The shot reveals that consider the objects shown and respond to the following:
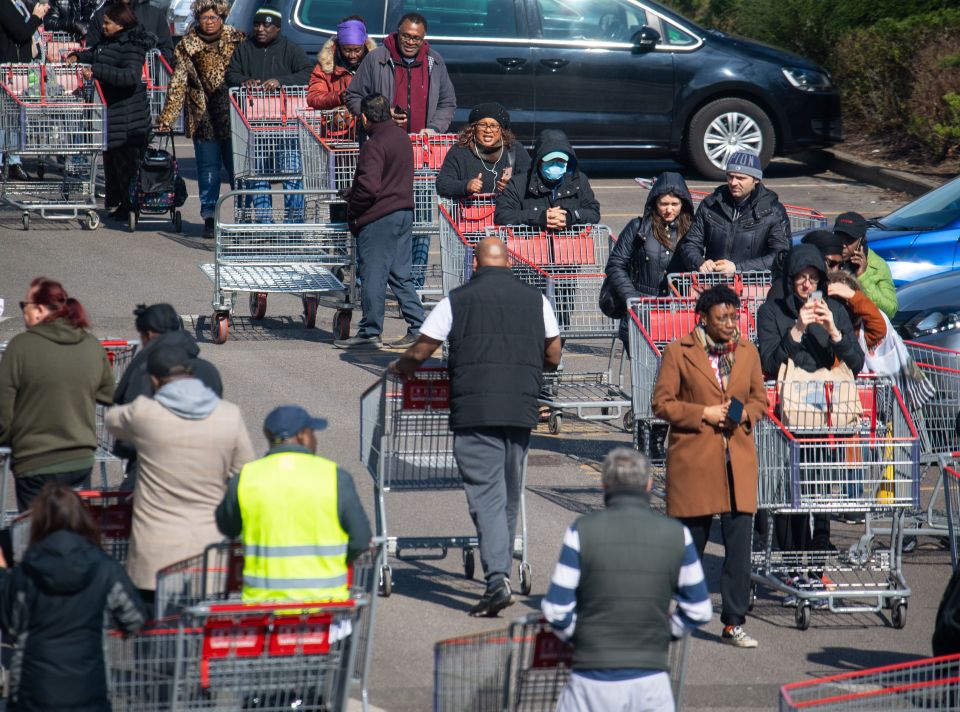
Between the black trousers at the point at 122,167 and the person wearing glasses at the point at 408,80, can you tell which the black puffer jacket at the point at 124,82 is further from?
the person wearing glasses at the point at 408,80

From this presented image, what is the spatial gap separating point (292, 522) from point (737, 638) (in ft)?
8.89

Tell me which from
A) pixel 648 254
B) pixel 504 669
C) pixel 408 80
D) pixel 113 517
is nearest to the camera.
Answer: pixel 504 669

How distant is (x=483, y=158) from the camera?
468 inches

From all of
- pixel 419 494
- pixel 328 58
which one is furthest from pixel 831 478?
pixel 328 58

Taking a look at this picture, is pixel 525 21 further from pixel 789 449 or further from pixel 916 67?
pixel 789 449

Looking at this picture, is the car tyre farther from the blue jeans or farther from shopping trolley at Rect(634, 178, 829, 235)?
the blue jeans

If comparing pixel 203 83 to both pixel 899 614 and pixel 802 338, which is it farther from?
pixel 899 614

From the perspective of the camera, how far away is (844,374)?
26.8 ft

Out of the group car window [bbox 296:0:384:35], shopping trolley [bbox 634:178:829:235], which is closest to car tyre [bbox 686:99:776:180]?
car window [bbox 296:0:384:35]

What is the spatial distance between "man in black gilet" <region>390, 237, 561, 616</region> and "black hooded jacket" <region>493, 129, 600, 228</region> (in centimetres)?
350

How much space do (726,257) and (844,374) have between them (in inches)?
83.2

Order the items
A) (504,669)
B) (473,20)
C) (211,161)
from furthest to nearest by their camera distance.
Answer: (473,20) < (211,161) < (504,669)

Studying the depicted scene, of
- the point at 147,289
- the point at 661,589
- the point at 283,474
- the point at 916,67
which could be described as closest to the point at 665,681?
the point at 661,589

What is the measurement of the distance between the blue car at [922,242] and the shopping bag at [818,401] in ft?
17.6
